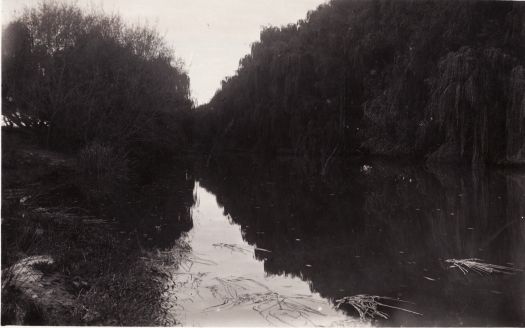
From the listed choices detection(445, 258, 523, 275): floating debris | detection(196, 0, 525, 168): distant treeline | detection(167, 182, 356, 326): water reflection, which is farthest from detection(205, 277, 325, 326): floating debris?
detection(196, 0, 525, 168): distant treeline

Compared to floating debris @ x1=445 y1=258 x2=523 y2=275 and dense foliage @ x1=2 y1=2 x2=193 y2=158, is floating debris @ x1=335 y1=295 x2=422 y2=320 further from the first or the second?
dense foliage @ x1=2 y1=2 x2=193 y2=158

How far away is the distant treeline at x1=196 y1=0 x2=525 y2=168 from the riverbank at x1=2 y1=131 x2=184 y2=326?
14781mm

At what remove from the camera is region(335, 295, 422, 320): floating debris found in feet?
17.1

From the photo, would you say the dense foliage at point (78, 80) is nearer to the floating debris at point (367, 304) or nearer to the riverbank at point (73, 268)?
the riverbank at point (73, 268)

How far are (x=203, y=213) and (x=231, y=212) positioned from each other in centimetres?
68

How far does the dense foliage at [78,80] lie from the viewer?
16922 millimetres

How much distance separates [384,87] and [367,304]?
26725 millimetres

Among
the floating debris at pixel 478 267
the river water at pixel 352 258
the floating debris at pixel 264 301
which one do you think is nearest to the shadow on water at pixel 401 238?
the river water at pixel 352 258

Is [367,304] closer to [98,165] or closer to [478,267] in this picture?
[478,267]

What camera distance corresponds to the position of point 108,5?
22.8m

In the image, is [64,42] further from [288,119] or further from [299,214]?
[288,119]

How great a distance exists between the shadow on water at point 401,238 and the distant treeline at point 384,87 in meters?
3.56

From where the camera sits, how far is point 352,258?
7.48 metres

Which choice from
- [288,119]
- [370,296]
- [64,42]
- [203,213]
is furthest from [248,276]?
[288,119]
